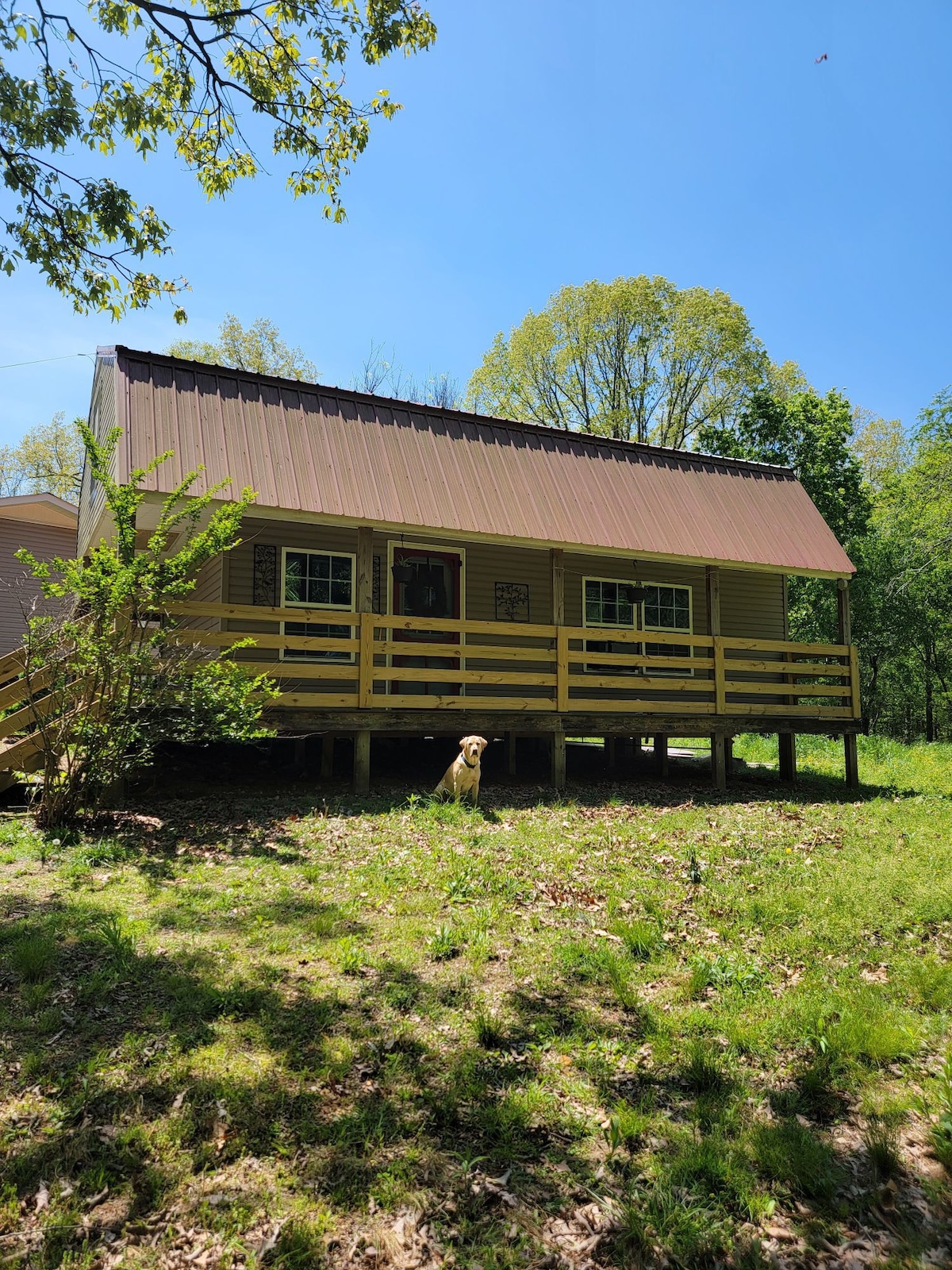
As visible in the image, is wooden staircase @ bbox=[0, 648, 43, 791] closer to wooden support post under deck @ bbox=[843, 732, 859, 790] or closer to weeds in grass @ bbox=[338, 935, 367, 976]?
weeds in grass @ bbox=[338, 935, 367, 976]

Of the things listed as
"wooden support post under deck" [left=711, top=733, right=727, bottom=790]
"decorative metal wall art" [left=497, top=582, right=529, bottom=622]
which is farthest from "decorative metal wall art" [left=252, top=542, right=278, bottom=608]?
"wooden support post under deck" [left=711, top=733, right=727, bottom=790]

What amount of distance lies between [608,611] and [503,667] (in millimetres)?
2388

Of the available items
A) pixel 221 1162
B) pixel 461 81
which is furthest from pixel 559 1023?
pixel 461 81

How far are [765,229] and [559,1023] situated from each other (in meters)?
14.1

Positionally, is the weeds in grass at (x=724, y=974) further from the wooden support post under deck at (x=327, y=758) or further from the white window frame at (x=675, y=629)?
the white window frame at (x=675, y=629)

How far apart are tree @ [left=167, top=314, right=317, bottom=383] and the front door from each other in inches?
909

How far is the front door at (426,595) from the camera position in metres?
12.4

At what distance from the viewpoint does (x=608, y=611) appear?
46.3ft

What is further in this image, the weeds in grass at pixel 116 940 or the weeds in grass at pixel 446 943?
the weeds in grass at pixel 446 943

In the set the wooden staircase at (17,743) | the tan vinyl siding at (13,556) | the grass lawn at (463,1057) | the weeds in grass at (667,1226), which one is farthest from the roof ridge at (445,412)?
the weeds in grass at (667,1226)

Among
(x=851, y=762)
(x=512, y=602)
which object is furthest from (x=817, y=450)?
(x=512, y=602)

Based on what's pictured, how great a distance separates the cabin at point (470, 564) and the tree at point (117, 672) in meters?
0.60

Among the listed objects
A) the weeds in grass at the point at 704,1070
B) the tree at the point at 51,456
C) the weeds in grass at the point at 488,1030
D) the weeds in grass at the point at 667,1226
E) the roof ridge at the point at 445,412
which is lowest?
the weeds in grass at the point at 667,1226

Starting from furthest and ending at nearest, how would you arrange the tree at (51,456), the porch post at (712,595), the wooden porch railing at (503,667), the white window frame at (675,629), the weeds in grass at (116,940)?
the tree at (51,456) < the white window frame at (675,629) < the porch post at (712,595) < the wooden porch railing at (503,667) < the weeds in grass at (116,940)
